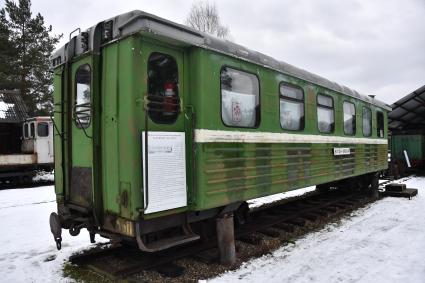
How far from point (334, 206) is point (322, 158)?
2.47 meters

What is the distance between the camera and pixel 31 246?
19.8 feet

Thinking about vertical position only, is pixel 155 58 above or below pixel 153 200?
above

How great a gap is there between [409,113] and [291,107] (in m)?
17.0

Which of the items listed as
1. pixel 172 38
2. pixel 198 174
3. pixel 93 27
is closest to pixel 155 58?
pixel 172 38

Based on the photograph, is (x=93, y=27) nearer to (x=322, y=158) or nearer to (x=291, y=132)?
(x=291, y=132)

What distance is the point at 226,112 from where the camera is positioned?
5.07 meters

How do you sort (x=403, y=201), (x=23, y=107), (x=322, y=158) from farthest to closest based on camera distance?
(x=23, y=107) < (x=403, y=201) < (x=322, y=158)

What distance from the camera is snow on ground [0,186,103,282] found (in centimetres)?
482

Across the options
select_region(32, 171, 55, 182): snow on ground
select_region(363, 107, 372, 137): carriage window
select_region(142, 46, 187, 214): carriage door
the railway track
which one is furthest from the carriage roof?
select_region(32, 171, 55, 182): snow on ground

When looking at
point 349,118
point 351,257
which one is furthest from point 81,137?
point 349,118

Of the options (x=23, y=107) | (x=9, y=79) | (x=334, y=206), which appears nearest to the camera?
(x=334, y=206)

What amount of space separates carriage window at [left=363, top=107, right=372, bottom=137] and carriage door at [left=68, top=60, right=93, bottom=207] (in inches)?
317

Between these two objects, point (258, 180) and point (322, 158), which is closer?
point (258, 180)

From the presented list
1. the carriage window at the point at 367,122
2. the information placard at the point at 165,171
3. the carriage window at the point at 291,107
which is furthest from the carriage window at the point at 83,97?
the carriage window at the point at 367,122
